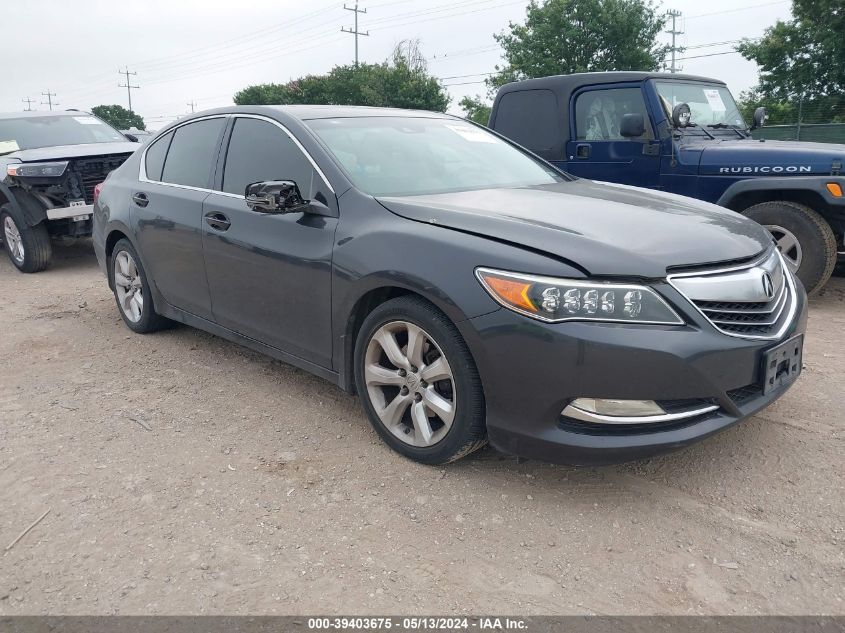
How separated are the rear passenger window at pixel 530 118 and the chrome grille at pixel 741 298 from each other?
13.3ft

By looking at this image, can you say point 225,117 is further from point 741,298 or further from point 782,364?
point 782,364

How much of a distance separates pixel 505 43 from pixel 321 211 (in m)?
31.2

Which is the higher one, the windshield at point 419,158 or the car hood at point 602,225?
the windshield at point 419,158

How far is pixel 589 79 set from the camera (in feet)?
21.2

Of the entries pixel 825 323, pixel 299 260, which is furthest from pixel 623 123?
pixel 299 260

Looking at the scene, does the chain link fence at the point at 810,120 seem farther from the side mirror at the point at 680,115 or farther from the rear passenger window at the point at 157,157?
the rear passenger window at the point at 157,157

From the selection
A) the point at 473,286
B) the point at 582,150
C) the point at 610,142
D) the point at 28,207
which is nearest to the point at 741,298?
the point at 473,286

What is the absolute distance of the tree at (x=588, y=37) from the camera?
28797 millimetres

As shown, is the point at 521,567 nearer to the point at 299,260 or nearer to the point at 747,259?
the point at 747,259

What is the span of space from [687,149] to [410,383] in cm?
418

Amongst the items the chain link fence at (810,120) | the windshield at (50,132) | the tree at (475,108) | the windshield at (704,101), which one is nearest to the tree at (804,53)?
the chain link fence at (810,120)

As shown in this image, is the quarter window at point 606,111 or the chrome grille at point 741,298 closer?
the chrome grille at point 741,298

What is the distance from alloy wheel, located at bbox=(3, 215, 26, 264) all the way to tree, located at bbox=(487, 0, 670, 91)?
24893 millimetres

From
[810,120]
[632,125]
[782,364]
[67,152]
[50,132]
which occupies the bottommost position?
[782,364]
